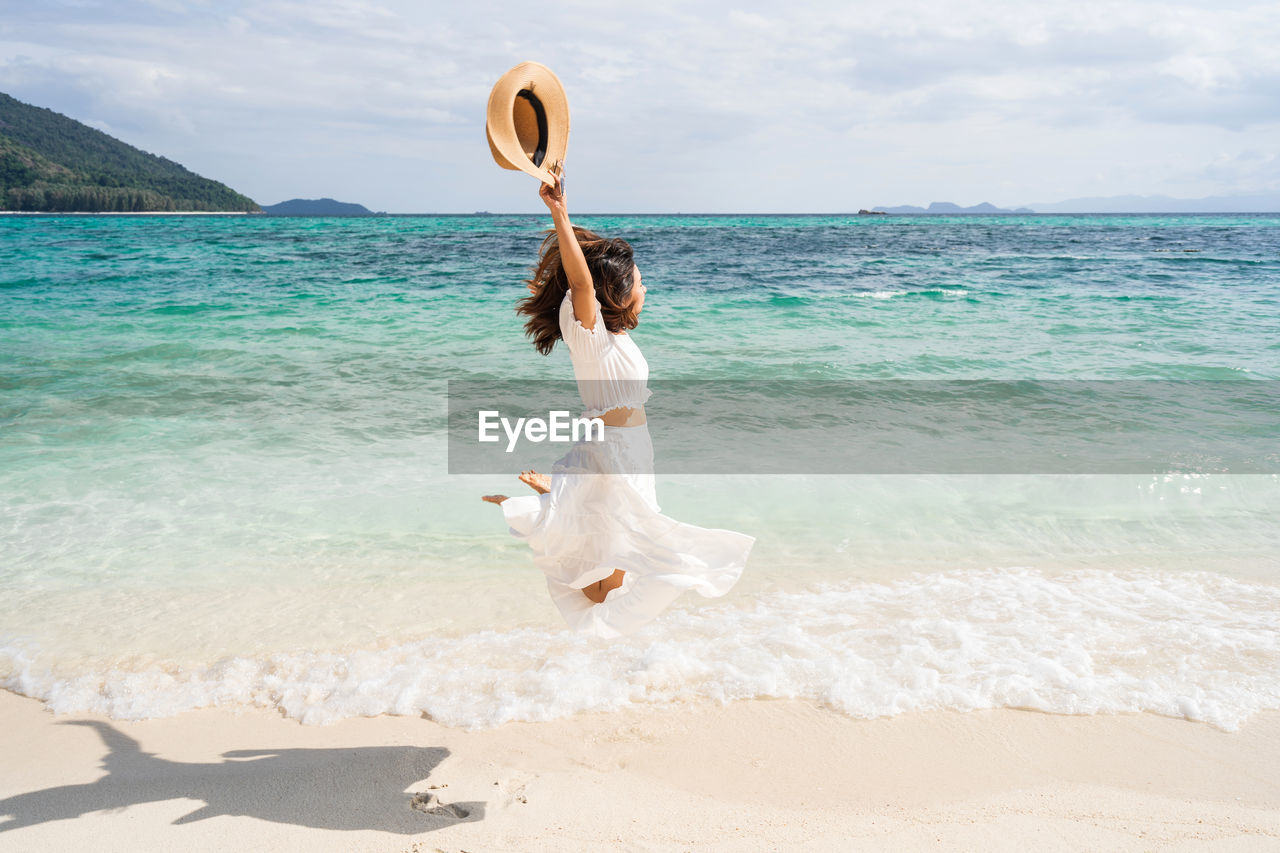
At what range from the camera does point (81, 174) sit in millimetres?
114250

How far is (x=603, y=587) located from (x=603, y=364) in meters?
0.95

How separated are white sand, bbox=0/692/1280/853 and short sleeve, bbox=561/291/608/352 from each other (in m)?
1.69

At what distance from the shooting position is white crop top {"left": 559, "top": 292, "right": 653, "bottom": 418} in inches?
123

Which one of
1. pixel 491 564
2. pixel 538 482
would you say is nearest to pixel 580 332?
pixel 538 482

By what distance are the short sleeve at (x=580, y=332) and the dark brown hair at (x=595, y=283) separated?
38 mm

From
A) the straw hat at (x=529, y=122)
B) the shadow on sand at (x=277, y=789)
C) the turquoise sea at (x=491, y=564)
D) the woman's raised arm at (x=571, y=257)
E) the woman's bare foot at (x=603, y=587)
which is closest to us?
the straw hat at (x=529, y=122)

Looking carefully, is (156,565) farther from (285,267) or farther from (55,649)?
(285,267)

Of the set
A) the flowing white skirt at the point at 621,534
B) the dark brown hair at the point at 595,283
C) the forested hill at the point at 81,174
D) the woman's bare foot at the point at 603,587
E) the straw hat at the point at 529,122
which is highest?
the forested hill at the point at 81,174

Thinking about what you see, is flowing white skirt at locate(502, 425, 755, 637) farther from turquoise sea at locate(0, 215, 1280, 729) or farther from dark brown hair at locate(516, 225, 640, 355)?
turquoise sea at locate(0, 215, 1280, 729)

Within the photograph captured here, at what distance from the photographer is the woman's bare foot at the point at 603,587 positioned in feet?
11.3

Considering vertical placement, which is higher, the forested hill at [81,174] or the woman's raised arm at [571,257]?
the forested hill at [81,174]

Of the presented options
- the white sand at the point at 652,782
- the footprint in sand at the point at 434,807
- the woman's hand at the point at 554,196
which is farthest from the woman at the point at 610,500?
the footprint in sand at the point at 434,807

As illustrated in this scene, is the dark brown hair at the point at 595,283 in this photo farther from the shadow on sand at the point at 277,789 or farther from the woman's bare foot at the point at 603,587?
the shadow on sand at the point at 277,789

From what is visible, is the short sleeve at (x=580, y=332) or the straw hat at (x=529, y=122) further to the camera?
the short sleeve at (x=580, y=332)
